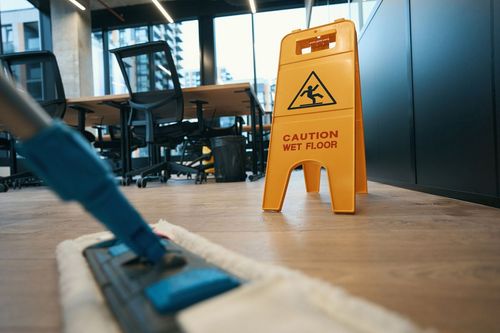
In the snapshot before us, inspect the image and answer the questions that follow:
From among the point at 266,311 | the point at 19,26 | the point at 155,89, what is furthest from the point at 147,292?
the point at 19,26

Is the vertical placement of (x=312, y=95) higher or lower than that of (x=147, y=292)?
higher

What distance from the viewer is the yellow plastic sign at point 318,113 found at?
1.17 meters

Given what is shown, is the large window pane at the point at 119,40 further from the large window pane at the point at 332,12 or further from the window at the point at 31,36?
→ the large window pane at the point at 332,12

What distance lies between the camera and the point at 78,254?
0.57 meters

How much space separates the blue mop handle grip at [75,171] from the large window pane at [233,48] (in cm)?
678

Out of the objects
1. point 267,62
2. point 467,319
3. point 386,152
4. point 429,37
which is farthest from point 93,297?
point 267,62

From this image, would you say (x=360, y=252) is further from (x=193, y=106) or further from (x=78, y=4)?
(x=78, y=4)

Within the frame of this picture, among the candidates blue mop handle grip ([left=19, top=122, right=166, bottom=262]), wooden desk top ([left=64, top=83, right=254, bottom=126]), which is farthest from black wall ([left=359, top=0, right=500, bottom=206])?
wooden desk top ([left=64, top=83, right=254, bottom=126])

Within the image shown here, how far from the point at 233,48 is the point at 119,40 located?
2659mm

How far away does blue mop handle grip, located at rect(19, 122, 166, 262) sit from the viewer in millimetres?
296

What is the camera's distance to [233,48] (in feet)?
22.6

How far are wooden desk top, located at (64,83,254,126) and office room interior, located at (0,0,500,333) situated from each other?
4cm

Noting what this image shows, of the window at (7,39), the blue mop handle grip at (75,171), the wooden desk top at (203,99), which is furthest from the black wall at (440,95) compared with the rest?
the window at (7,39)

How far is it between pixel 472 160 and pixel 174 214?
115cm
